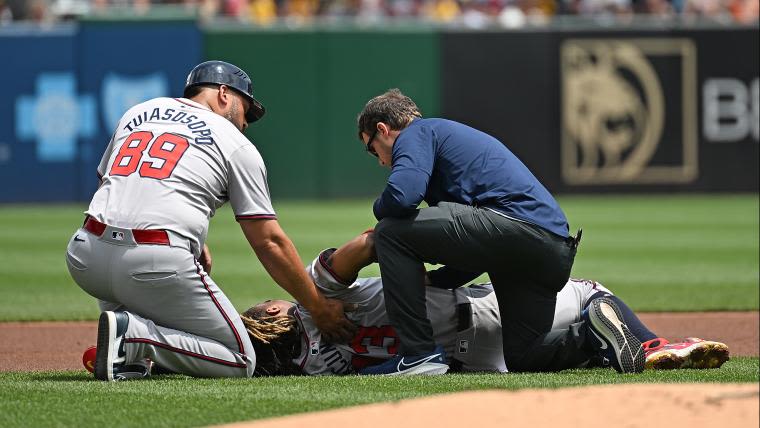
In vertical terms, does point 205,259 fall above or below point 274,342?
above

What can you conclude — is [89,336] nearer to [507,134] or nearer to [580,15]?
[507,134]

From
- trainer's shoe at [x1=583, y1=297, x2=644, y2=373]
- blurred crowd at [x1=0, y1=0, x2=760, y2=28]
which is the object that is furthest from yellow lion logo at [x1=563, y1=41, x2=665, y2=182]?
trainer's shoe at [x1=583, y1=297, x2=644, y2=373]

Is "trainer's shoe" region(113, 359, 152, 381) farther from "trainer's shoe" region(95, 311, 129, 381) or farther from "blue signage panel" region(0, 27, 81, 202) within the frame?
"blue signage panel" region(0, 27, 81, 202)

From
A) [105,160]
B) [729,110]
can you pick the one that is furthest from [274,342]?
[729,110]

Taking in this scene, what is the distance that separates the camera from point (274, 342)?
568 centimetres

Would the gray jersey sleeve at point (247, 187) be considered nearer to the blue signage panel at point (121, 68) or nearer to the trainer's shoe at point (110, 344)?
the trainer's shoe at point (110, 344)

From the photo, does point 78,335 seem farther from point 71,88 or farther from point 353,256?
point 71,88

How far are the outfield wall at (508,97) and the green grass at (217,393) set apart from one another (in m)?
11.9

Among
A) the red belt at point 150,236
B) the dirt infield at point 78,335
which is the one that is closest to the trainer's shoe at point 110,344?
the red belt at point 150,236

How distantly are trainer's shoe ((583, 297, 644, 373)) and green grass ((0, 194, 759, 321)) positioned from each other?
319cm

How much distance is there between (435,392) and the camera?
4844mm

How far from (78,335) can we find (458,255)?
3023 millimetres

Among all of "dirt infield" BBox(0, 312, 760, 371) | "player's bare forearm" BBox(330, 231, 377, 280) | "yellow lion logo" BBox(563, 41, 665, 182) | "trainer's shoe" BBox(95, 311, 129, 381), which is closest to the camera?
"trainer's shoe" BBox(95, 311, 129, 381)

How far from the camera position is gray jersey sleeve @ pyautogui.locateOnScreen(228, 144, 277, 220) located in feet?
17.6
